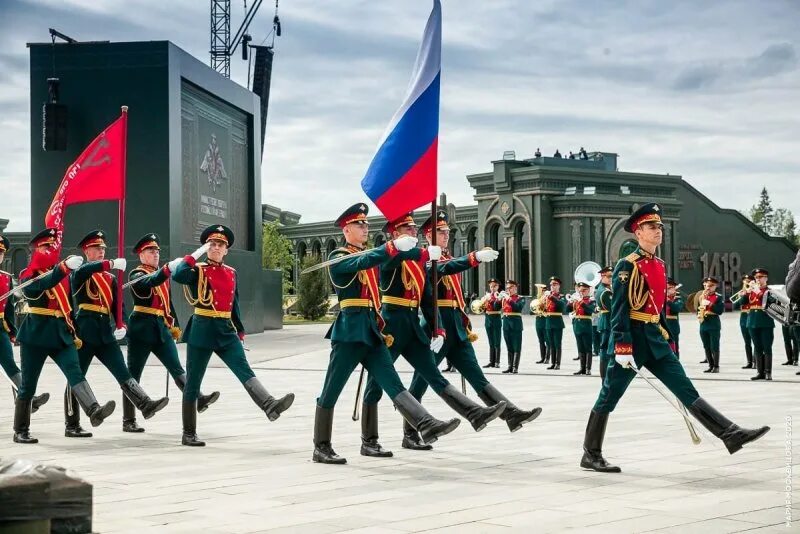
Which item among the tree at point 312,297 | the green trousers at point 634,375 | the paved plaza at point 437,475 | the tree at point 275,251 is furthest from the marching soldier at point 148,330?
the tree at point 275,251

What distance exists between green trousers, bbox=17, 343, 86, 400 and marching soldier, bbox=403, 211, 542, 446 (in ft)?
9.99

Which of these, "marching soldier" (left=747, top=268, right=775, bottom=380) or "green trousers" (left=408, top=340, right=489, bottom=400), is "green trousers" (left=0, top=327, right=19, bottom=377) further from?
"marching soldier" (left=747, top=268, right=775, bottom=380)

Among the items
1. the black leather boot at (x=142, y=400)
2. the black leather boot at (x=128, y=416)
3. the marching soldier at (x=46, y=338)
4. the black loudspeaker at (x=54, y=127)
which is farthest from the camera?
the black loudspeaker at (x=54, y=127)

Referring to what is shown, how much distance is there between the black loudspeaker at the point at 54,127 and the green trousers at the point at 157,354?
16838mm

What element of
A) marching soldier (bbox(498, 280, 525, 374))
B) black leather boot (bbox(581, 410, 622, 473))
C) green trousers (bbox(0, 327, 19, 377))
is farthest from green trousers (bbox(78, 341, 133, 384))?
marching soldier (bbox(498, 280, 525, 374))

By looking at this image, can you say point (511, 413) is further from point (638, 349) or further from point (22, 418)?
point (22, 418)

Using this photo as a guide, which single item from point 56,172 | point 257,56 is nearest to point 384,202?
point 56,172

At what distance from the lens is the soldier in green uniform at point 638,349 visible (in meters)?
8.17

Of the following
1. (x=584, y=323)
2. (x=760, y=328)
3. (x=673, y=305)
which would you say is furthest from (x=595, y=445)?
(x=584, y=323)

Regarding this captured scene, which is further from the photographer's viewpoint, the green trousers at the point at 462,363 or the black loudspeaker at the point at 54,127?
the black loudspeaker at the point at 54,127

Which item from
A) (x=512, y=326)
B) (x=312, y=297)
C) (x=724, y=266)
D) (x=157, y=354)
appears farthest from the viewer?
(x=724, y=266)

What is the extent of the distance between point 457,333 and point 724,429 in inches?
99.4

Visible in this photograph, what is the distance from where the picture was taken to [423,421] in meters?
8.44

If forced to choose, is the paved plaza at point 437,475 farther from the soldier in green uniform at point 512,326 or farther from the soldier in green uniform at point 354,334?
the soldier in green uniform at point 512,326
